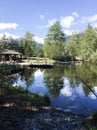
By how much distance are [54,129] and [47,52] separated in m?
94.8

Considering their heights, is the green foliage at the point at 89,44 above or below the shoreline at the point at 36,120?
above

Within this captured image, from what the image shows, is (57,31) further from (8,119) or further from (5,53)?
(8,119)

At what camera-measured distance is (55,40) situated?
113 metres

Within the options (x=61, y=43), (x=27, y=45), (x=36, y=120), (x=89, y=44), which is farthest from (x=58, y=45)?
(x=36, y=120)

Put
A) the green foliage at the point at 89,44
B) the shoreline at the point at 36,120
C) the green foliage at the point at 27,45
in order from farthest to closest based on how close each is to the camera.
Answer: the green foliage at the point at 27,45 < the green foliage at the point at 89,44 < the shoreline at the point at 36,120

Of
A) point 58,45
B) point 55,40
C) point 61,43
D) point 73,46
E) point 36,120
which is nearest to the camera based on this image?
point 36,120

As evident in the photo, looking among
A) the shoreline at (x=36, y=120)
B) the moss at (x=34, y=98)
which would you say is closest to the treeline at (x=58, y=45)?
the moss at (x=34, y=98)

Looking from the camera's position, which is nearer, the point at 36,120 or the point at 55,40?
the point at 36,120

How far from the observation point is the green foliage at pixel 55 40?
10623 centimetres

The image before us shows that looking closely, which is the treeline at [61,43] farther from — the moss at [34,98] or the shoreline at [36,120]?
the shoreline at [36,120]

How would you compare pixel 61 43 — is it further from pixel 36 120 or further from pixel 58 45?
pixel 36 120

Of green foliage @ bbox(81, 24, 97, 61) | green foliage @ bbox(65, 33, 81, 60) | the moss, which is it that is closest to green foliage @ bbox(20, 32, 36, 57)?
green foliage @ bbox(65, 33, 81, 60)

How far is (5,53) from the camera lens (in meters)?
87.4

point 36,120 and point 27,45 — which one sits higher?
point 27,45
